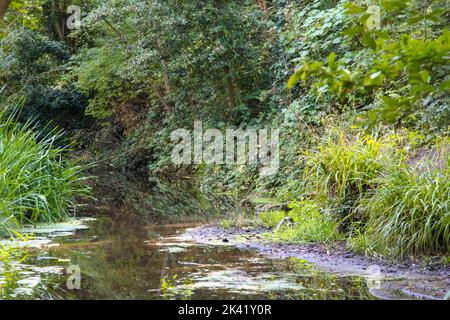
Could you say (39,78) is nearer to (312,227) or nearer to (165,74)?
(165,74)

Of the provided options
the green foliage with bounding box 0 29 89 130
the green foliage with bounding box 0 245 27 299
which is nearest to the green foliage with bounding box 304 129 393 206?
the green foliage with bounding box 0 245 27 299

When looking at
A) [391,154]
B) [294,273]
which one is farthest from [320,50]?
[294,273]

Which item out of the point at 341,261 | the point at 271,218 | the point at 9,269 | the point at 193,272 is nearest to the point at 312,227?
the point at 341,261

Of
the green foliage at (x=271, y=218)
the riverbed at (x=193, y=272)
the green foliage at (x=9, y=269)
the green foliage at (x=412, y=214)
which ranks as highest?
the green foliage at (x=412, y=214)

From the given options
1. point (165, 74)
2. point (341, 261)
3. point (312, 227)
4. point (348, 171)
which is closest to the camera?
point (341, 261)

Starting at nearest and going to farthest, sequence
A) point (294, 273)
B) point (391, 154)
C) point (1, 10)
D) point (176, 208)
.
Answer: point (1, 10)
point (294, 273)
point (391, 154)
point (176, 208)

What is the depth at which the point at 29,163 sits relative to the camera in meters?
9.13

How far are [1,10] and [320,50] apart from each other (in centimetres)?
907

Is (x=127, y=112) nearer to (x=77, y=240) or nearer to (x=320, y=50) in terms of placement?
(x=320, y=50)

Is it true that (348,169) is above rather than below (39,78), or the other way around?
below

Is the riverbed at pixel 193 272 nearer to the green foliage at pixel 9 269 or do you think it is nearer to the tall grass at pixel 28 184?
the green foliage at pixel 9 269

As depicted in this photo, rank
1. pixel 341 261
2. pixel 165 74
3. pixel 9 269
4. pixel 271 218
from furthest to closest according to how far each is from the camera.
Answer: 1. pixel 165 74
2. pixel 271 218
3. pixel 341 261
4. pixel 9 269

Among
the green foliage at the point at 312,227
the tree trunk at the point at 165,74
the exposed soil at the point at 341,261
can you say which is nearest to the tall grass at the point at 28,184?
the exposed soil at the point at 341,261
